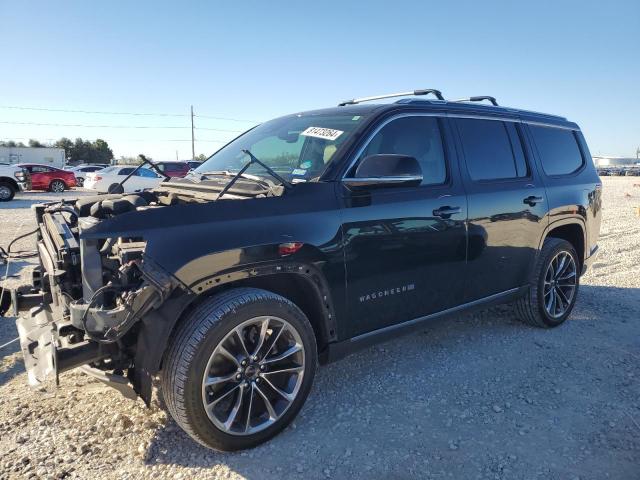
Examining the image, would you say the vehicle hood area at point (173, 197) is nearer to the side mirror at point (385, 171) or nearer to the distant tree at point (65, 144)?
the side mirror at point (385, 171)

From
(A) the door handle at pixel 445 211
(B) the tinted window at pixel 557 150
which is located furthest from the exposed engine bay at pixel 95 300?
(B) the tinted window at pixel 557 150

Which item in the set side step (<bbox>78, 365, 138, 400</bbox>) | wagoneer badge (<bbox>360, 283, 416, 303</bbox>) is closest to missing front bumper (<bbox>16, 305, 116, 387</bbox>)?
side step (<bbox>78, 365, 138, 400</bbox>)

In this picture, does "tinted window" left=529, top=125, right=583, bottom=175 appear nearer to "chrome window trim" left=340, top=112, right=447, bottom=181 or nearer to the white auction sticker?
"chrome window trim" left=340, top=112, right=447, bottom=181

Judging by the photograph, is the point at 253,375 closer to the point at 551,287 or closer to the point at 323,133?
the point at 323,133

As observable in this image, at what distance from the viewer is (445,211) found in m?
3.62

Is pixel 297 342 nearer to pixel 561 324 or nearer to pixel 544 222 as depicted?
pixel 544 222

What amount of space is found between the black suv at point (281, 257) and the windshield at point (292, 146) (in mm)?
17

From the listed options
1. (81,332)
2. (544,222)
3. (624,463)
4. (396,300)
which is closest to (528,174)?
(544,222)

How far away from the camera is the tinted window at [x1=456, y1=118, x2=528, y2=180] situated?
3975 mm

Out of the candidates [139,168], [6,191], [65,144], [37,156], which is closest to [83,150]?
[65,144]

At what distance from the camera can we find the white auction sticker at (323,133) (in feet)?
11.2

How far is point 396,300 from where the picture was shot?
3.41m

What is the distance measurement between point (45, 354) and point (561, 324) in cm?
474

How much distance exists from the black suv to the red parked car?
2176 cm
